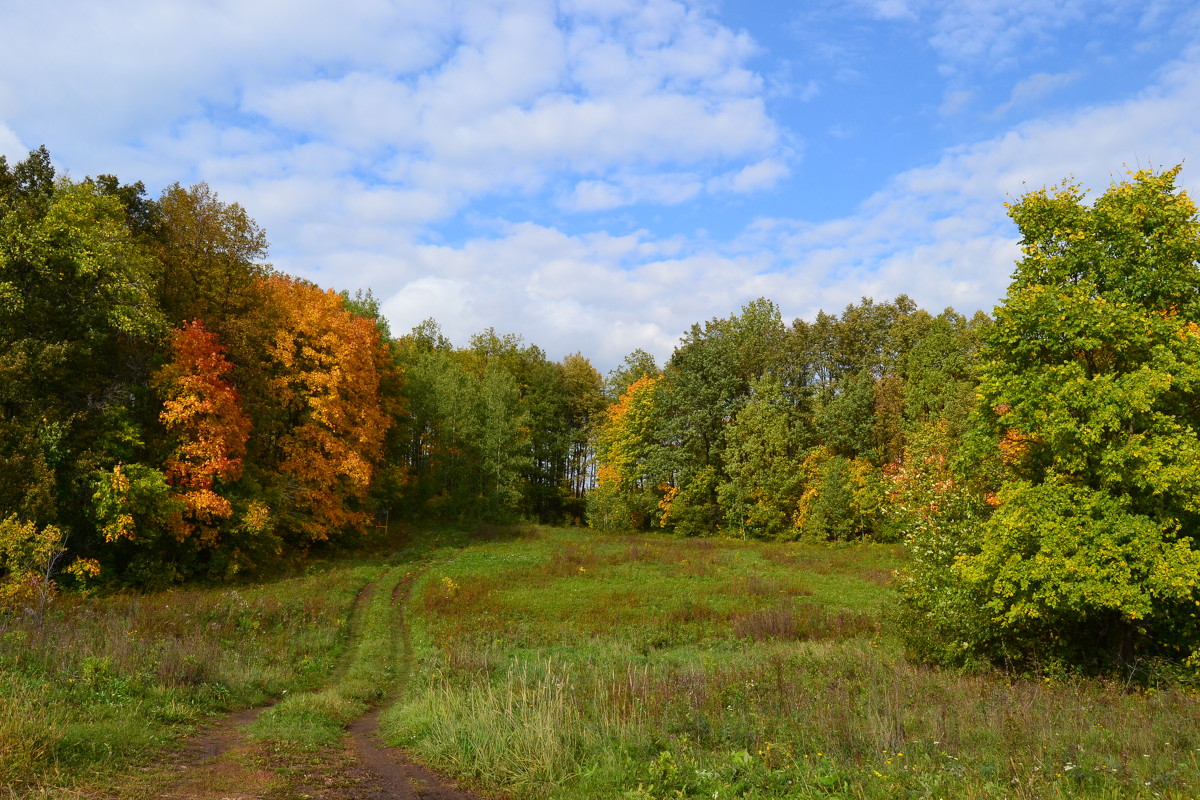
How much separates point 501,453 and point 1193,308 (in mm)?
49002

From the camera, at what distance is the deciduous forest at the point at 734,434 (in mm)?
13438

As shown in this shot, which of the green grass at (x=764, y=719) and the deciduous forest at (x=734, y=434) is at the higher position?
the deciduous forest at (x=734, y=434)

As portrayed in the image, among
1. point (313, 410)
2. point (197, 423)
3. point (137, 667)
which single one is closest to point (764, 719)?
point (137, 667)

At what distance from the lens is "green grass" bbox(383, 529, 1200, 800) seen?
7293 mm

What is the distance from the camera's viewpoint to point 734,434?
169 feet

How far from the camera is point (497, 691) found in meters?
11.3

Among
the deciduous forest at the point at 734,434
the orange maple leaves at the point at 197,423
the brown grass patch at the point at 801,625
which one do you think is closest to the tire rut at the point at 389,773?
the deciduous forest at the point at 734,434

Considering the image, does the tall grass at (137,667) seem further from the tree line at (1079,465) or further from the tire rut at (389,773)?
the tree line at (1079,465)

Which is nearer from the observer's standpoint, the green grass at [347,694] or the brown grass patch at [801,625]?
the green grass at [347,694]

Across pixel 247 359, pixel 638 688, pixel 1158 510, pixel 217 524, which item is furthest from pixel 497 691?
pixel 247 359

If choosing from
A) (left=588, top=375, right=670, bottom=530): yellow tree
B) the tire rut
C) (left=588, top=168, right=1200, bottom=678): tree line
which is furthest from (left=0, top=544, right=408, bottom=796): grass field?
(left=588, top=375, right=670, bottom=530): yellow tree

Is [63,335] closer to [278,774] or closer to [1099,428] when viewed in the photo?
[278,774]

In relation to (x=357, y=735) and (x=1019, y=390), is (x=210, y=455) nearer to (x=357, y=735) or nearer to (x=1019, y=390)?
(x=357, y=735)

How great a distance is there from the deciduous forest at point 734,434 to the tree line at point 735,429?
0.09 metres
